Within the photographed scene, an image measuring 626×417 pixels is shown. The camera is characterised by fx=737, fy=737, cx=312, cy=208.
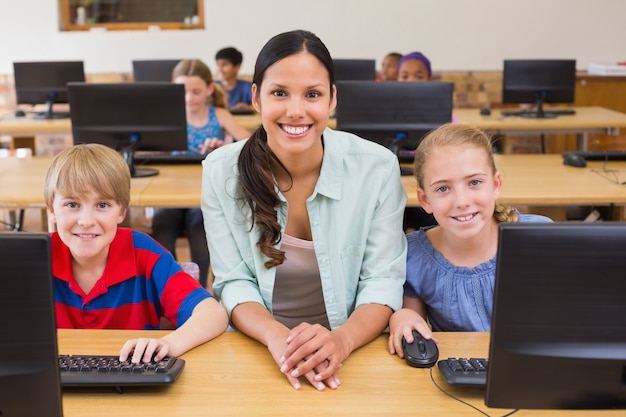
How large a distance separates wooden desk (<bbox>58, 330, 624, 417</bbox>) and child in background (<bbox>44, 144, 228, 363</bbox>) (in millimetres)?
171

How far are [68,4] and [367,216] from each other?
5.29 metres

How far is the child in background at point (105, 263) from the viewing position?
155cm

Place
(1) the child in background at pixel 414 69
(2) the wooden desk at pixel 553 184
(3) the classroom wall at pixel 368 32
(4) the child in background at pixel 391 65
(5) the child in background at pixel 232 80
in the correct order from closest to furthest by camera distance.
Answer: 1. (2) the wooden desk at pixel 553 184
2. (1) the child in background at pixel 414 69
3. (5) the child in background at pixel 232 80
4. (4) the child in background at pixel 391 65
5. (3) the classroom wall at pixel 368 32

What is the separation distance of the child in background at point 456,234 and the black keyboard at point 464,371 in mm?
257

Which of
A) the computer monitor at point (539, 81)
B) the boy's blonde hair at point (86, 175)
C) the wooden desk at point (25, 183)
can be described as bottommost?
the wooden desk at point (25, 183)

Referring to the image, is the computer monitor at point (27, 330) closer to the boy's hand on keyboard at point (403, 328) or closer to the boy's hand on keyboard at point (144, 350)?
the boy's hand on keyboard at point (144, 350)

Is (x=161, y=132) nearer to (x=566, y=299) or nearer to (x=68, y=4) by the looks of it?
(x=566, y=299)

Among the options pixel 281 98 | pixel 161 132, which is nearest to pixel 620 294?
pixel 281 98

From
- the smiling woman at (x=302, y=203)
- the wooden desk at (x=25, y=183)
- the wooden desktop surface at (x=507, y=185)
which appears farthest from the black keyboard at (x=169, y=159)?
the smiling woman at (x=302, y=203)

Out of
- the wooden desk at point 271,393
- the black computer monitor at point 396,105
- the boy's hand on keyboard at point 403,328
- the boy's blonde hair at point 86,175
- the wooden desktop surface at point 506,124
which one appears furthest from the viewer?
the wooden desktop surface at point 506,124

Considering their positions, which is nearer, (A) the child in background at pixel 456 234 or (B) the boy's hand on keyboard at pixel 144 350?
(B) the boy's hand on keyboard at pixel 144 350

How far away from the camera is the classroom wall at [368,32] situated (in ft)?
19.9

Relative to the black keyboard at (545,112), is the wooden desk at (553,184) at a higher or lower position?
lower

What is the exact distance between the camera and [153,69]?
15.9 feet
